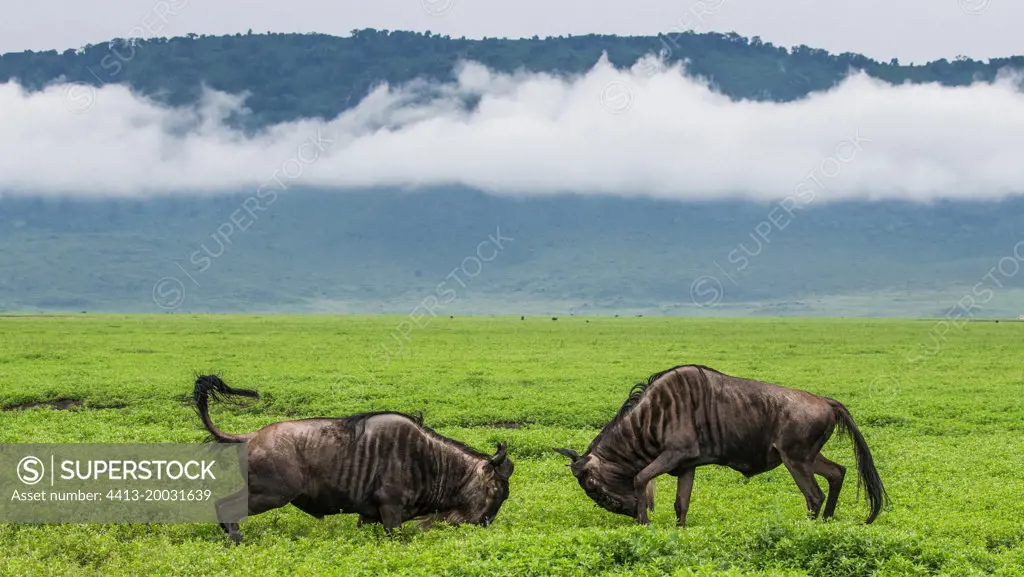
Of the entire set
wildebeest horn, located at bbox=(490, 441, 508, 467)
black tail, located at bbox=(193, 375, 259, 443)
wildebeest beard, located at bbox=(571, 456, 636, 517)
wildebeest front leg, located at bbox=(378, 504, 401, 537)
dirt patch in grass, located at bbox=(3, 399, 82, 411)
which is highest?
black tail, located at bbox=(193, 375, 259, 443)

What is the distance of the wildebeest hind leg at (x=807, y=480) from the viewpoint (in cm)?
1494

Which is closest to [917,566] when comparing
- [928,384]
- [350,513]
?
[350,513]

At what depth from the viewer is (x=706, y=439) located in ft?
49.1

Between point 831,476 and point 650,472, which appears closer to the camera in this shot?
point 650,472

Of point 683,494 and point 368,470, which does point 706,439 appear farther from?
point 368,470

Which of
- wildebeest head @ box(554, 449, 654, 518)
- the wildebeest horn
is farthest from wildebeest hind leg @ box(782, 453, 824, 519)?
the wildebeest horn

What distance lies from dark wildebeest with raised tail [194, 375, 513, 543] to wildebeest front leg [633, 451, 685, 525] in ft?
6.41

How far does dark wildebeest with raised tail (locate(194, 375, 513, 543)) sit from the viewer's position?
13.9 metres

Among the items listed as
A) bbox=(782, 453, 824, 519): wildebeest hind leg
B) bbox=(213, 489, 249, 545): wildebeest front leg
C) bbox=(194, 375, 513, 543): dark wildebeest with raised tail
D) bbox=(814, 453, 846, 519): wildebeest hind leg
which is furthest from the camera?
bbox=(814, 453, 846, 519): wildebeest hind leg

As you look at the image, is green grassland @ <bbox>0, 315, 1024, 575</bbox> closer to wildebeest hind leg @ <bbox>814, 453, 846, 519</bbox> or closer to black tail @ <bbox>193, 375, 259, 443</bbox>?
wildebeest hind leg @ <bbox>814, 453, 846, 519</bbox>

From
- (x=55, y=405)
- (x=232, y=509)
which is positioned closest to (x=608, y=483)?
(x=232, y=509)

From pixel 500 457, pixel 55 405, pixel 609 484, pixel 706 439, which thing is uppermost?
pixel 706 439

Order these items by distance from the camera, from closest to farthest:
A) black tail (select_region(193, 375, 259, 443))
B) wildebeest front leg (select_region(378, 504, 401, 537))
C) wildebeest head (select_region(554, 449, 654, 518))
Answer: black tail (select_region(193, 375, 259, 443))
wildebeest front leg (select_region(378, 504, 401, 537))
wildebeest head (select_region(554, 449, 654, 518))

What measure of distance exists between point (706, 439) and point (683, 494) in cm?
89
